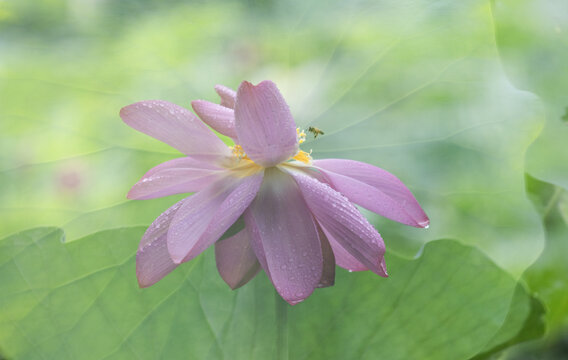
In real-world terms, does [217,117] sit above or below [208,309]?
above

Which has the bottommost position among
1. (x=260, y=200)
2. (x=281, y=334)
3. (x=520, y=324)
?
(x=520, y=324)

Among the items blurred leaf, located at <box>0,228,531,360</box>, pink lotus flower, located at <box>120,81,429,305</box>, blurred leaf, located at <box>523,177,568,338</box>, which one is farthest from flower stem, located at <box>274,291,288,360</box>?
blurred leaf, located at <box>523,177,568,338</box>

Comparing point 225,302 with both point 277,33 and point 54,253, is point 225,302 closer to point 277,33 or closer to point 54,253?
point 54,253

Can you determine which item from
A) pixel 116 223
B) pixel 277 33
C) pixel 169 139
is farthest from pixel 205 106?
pixel 277 33

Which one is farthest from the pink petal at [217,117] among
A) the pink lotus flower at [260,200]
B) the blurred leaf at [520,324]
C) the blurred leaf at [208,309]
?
the blurred leaf at [520,324]

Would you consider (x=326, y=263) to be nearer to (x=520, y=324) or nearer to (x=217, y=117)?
(x=217, y=117)

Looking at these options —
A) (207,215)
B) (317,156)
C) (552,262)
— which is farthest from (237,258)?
(552,262)

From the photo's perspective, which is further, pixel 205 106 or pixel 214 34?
pixel 214 34

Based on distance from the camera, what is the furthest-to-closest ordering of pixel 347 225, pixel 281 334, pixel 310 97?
pixel 310 97 < pixel 281 334 < pixel 347 225
